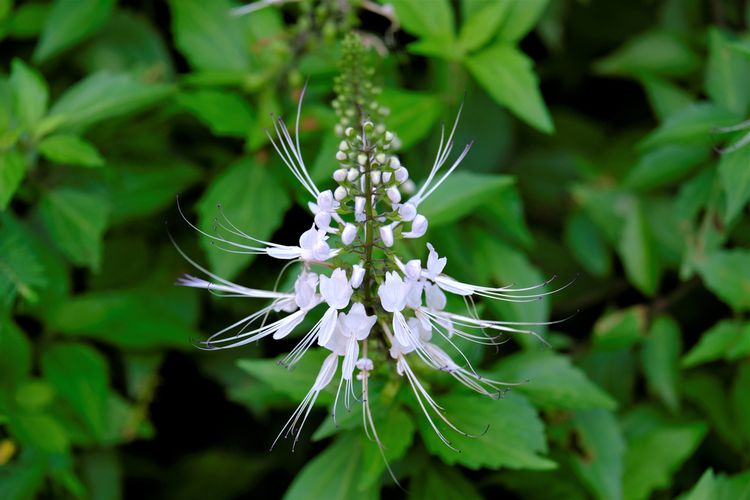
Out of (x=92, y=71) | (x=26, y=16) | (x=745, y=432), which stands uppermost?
(x=26, y=16)

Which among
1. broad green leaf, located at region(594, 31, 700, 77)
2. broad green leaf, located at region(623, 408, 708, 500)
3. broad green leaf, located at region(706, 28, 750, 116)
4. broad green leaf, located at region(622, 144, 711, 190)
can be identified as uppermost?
broad green leaf, located at region(706, 28, 750, 116)

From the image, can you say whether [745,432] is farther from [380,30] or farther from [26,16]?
[26,16]

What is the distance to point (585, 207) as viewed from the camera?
2662 mm

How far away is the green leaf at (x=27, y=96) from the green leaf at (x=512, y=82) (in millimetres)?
1212

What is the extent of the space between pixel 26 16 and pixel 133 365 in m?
1.17

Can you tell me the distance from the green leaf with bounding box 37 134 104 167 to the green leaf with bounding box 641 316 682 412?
167cm

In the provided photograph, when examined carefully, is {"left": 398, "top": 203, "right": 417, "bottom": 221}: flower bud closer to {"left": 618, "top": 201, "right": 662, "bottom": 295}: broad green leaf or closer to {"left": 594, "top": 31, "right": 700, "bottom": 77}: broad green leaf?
{"left": 618, "top": 201, "right": 662, "bottom": 295}: broad green leaf

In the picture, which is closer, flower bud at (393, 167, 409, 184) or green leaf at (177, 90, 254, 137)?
flower bud at (393, 167, 409, 184)

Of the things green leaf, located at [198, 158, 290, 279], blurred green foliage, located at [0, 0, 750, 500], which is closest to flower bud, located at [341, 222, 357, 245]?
blurred green foliage, located at [0, 0, 750, 500]

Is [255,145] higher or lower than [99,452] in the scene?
higher

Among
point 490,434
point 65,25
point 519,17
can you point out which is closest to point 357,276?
point 490,434

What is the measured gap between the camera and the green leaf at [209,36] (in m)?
2.46

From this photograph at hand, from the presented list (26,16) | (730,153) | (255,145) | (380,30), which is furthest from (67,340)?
(730,153)

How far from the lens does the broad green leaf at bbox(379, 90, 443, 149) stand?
2236 millimetres
